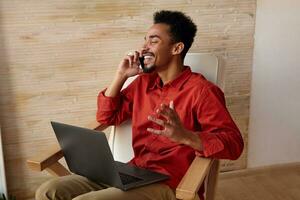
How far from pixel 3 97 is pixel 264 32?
59.1 inches

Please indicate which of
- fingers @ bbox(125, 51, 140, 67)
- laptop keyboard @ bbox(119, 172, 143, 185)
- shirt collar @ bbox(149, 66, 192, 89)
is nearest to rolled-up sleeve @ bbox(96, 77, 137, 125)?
fingers @ bbox(125, 51, 140, 67)

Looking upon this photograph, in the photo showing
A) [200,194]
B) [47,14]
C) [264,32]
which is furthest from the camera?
[264,32]

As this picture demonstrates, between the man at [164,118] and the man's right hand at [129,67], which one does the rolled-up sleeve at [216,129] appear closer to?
the man at [164,118]

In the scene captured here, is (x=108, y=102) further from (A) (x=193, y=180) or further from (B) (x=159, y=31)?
(A) (x=193, y=180)

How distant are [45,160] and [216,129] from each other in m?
0.67

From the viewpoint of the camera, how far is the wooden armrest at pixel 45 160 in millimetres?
1622

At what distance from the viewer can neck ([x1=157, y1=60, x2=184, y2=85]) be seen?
6.01ft

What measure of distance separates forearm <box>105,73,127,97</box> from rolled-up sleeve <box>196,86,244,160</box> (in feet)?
1.27

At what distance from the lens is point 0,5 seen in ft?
6.68

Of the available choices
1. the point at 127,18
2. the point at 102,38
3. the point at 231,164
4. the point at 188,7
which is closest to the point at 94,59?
the point at 102,38

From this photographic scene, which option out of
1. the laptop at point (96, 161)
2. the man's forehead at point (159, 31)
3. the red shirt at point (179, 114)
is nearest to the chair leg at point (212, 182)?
the red shirt at point (179, 114)

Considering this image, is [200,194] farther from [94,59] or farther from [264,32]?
[264,32]

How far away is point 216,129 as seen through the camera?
5.36 ft

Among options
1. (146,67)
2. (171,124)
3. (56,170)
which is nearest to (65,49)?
(146,67)
